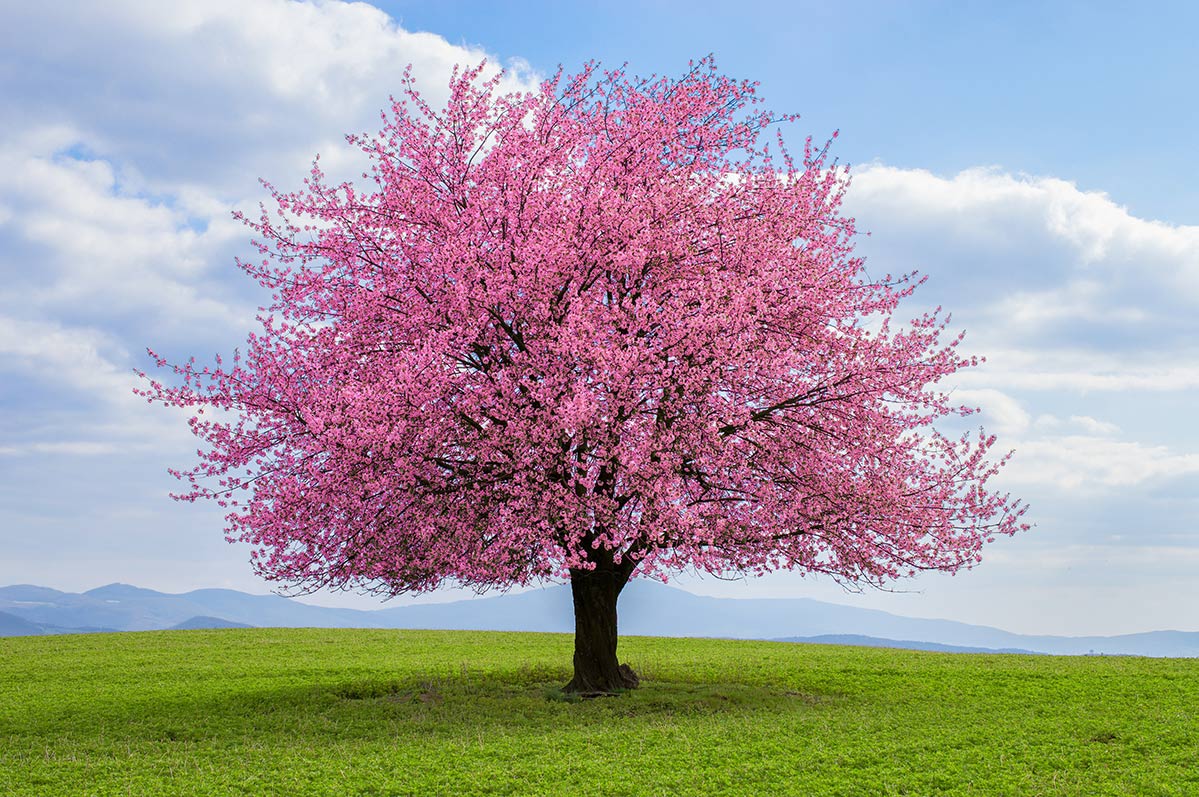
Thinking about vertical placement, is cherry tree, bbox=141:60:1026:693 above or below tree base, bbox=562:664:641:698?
above

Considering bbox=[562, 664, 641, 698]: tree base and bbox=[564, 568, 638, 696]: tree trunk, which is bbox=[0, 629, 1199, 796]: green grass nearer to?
bbox=[562, 664, 641, 698]: tree base

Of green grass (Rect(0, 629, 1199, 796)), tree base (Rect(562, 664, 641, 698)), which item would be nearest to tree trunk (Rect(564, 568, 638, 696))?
tree base (Rect(562, 664, 641, 698))

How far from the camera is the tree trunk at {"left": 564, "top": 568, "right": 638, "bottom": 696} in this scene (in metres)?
24.3

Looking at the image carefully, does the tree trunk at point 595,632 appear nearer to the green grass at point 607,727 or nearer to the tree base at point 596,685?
the tree base at point 596,685

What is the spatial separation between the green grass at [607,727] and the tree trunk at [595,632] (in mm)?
953

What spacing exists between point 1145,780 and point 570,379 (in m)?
12.8

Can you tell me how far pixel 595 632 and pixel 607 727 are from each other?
462 cm

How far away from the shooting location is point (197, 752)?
1906 cm

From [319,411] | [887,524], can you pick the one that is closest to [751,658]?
[887,524]

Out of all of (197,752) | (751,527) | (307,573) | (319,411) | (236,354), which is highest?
(236,354)

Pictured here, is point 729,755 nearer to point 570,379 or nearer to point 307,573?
point 570,379

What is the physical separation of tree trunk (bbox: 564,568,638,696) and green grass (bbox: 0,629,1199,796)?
3.13ft

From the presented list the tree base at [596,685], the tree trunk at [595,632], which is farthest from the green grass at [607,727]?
the tree trunk at [595,632]

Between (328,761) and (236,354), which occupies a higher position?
(236,354)
